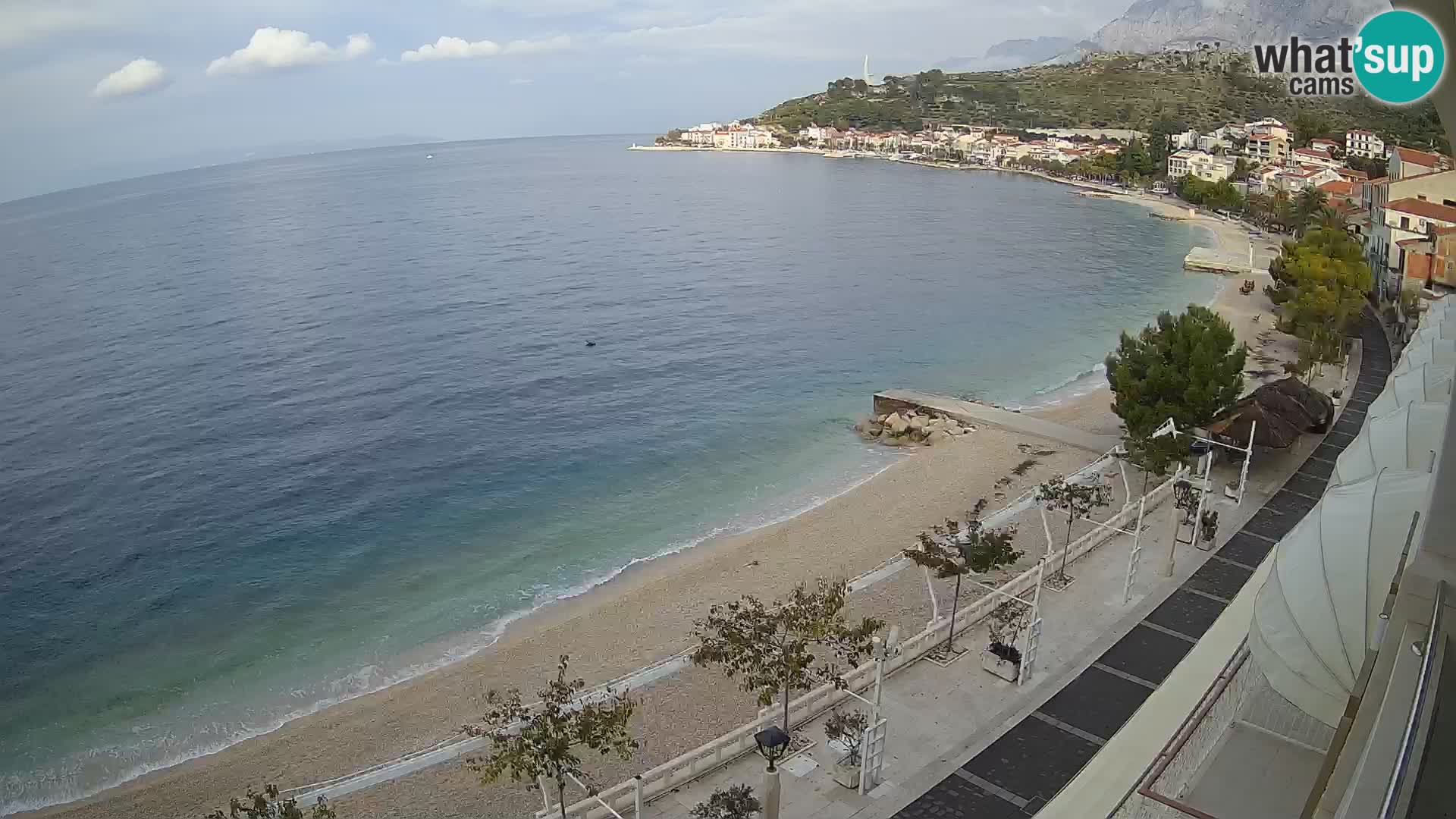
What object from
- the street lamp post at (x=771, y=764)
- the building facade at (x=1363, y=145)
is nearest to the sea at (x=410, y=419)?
the street lamp post at (x=771, y=764)

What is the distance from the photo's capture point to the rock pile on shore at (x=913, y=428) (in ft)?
111

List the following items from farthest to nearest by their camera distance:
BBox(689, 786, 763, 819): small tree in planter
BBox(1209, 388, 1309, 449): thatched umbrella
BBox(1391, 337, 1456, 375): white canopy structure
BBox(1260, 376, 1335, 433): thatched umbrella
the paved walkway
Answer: the paved walkway
BBox(1260, 376, 1335, 433): thatched umbrella
BBox(1209, 388, 1309, 449): thatched umbrella
BBox(1391, 337, 1456, 375): white canopy structure
BBox(689, 786, 763, 819): small tree in planter

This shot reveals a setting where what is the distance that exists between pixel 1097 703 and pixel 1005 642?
1.94 metres

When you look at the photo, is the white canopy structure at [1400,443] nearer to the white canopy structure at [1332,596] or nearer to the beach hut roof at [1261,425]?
Answer: the white canopy structure at [1332,596]

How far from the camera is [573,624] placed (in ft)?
72.3

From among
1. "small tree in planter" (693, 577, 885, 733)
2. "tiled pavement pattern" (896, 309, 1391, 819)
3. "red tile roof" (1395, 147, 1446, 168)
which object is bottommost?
"tiled pavement pattern" (896, 309, 1391, 819)

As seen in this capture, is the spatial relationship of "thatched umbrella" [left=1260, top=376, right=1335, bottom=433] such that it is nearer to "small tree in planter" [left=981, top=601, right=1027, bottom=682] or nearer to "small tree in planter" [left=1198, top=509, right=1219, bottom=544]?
"small tree in planter" [left=1198, top=509, right=1219, bottom=544]

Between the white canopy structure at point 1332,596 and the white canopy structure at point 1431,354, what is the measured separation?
8515mm

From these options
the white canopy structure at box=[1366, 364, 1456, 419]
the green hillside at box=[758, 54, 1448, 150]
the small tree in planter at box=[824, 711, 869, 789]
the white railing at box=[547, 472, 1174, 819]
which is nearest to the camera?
the white railing at box=[547, 472, 1174, 819]

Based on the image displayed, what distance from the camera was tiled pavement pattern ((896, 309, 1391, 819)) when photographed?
12969mm

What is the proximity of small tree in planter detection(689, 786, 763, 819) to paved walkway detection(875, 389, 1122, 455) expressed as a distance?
2163 cm

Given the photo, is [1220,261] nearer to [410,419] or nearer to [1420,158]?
[1420,158]

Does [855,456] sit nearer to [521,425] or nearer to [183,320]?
[521,425]

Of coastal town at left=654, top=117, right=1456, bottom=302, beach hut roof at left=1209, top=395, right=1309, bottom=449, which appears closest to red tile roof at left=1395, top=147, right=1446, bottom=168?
coastal town at left=654, top=117, right=1456, bottom=302
